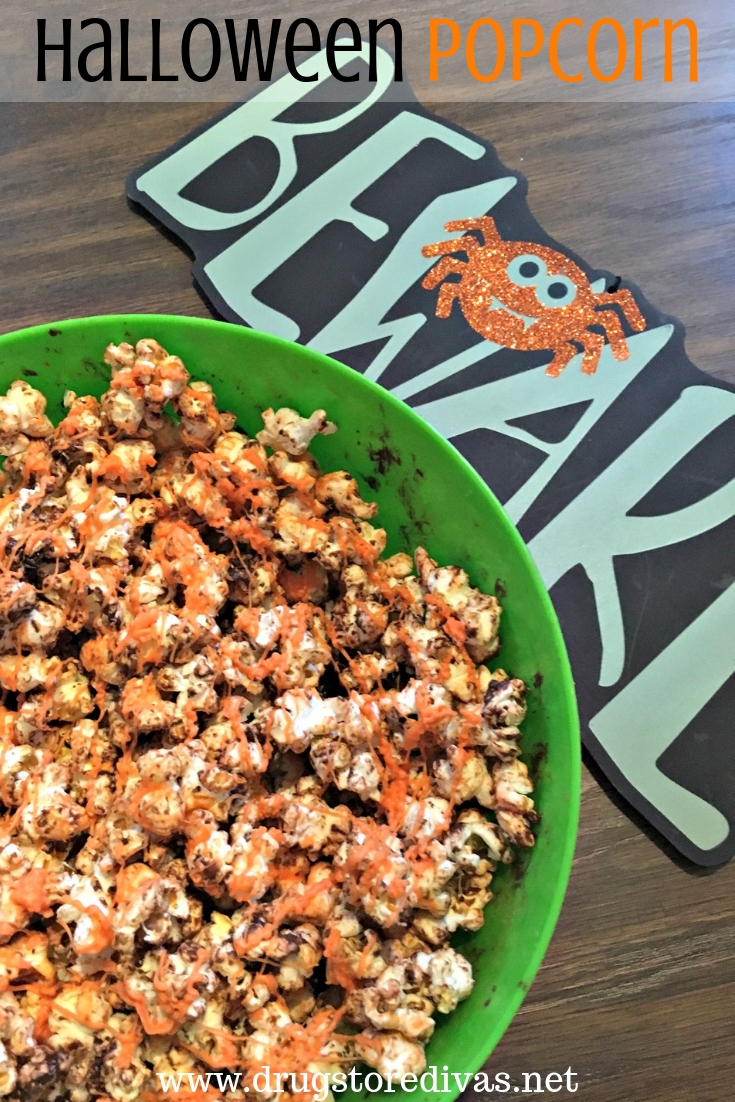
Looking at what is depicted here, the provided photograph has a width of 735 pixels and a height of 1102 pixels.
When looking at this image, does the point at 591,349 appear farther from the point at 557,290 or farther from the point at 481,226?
the point at 481,226

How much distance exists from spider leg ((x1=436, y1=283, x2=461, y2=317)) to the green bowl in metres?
0.32

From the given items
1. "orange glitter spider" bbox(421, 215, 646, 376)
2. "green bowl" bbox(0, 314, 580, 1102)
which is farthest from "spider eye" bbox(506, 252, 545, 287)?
"green bowl" bbox(0, 314, 580, 1102)

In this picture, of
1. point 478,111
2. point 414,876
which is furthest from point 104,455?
point 478,111

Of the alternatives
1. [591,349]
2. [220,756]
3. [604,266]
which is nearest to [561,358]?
[591,349]

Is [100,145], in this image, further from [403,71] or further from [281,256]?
[403,71]

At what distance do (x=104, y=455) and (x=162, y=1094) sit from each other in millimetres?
435

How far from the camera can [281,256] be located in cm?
90

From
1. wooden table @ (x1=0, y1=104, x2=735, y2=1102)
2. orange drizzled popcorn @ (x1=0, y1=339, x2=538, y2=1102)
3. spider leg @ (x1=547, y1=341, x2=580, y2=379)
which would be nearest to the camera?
orange drizzled popcorn @ (x1=0, y1=339, x2=538, y2=1102)

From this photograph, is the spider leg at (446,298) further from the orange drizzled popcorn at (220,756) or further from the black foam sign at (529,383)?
the orange drizzled popcorn at (220,756)

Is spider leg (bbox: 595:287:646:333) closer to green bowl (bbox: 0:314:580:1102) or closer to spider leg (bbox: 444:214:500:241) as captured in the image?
spider leg (bbox: 444:214:500:241)

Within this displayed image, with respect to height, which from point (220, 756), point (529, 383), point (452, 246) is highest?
point (452, 246)

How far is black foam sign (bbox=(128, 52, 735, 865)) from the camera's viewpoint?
77 centimetres

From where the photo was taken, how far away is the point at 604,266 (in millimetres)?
931

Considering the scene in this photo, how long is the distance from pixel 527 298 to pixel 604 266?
0.11m
